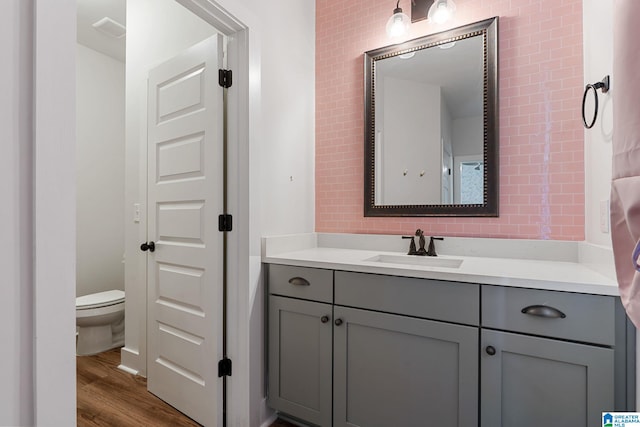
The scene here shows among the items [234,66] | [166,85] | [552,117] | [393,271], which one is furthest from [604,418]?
[166,85]

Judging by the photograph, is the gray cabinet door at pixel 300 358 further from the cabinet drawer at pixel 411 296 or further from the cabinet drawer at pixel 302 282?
the cabinet drawer at pixel 411 296

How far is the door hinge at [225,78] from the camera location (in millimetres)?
1707

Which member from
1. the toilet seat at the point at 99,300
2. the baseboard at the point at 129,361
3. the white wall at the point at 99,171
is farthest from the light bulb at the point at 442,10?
the white wall at the point at 99,171

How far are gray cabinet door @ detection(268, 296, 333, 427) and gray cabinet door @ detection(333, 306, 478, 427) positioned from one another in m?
0.06

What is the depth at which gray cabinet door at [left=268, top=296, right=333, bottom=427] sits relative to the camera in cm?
159

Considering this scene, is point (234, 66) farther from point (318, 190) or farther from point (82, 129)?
point (82, 129)

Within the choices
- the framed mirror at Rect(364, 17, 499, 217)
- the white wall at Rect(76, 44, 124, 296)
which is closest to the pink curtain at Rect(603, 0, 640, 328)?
the framed mirror at Rect(364, 17, 499, 217)

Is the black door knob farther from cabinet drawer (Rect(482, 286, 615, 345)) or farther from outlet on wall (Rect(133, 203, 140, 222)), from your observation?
cabinet drawer (Rect(482, 286, 615, 345))

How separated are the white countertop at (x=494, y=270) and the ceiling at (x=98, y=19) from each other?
238 cm

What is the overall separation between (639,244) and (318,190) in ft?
5.95

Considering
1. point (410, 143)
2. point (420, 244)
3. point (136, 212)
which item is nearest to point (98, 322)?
point (136, 212)

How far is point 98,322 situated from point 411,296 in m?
2.52
